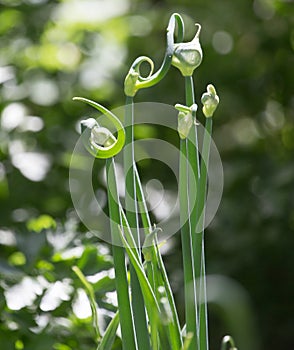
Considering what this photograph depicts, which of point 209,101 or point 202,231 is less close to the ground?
point 209,101

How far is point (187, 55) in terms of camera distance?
630mm

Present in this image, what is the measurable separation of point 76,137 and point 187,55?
0.92 m

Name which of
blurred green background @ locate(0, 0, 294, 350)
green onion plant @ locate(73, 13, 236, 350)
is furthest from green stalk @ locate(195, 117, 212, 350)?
blurred green background @ locate(0, 0, 294, 350)

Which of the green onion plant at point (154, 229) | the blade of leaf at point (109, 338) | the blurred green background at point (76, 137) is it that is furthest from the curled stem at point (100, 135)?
the blurred green background at point (76, 137)

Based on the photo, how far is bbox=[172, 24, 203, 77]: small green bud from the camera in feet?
2.06

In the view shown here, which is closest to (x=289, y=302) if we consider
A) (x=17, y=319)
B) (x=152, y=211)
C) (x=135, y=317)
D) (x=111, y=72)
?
(x=152, y=211)

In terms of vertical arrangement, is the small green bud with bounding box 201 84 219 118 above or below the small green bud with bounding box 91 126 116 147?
above

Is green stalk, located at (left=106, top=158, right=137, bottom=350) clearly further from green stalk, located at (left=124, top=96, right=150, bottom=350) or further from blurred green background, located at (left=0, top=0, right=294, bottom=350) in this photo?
blurred green background, located at (left=0, top=0, right=294, bottom=350)

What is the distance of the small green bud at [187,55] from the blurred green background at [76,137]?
1.03 ft

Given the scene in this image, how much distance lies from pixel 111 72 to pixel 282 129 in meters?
0.47

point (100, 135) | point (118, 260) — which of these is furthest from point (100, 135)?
point (118, 260)

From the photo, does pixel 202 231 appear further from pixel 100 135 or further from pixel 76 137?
pixel 76 137

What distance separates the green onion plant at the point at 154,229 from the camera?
24.4 inches

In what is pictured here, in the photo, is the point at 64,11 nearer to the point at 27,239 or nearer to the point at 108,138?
the point at 27,239
